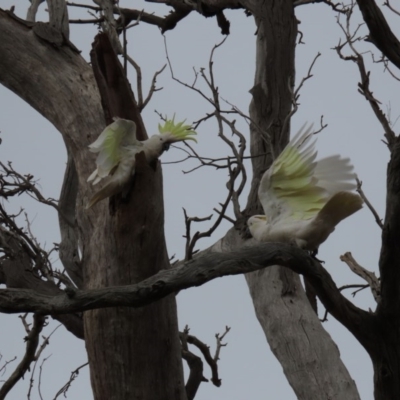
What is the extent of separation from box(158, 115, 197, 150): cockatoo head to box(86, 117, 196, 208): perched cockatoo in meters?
0.02

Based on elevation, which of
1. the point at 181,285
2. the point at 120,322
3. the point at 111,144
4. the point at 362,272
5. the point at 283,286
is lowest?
the point at 181,285

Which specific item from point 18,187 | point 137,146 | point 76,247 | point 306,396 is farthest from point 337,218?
point 18,187

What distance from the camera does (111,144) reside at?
297 cm

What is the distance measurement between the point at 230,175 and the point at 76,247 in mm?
829

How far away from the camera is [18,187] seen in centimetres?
445

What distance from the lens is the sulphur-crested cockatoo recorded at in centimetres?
294

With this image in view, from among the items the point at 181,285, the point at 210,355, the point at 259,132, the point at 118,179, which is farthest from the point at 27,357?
the point at 181,285

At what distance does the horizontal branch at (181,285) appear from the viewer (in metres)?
2.29

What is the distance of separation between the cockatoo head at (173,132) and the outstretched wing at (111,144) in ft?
0.48

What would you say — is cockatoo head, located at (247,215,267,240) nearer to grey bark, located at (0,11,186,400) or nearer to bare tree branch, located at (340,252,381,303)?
grey bark, located at (0,11,186,400)

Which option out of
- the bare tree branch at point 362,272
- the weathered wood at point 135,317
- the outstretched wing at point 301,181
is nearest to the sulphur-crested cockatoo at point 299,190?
the outstretched wing at point 301,181

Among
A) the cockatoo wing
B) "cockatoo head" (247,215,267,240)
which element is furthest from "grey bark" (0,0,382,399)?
"cockatoo head" (247,215,267,240)

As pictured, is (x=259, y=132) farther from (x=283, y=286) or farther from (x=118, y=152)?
(x=118, y=152)

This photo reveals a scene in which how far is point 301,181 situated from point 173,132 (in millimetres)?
562
